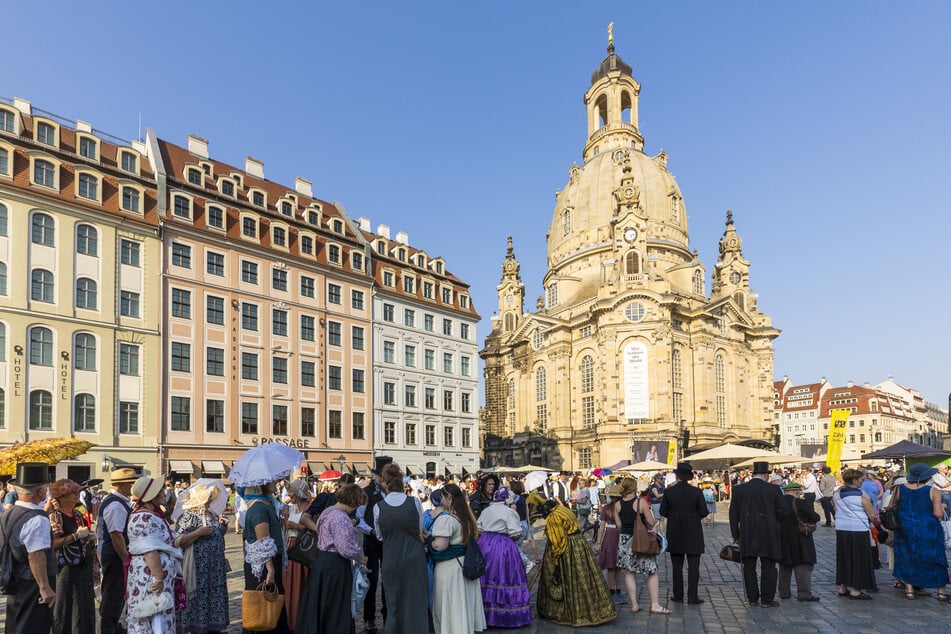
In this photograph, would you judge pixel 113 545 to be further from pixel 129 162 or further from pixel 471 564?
pixel 129 162

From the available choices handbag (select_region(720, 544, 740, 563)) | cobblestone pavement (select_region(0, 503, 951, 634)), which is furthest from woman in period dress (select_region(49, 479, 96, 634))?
handbag (select_region(720, 544, 740, 563))

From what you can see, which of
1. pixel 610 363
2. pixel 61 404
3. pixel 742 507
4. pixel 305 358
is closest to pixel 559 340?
pixel 610 363

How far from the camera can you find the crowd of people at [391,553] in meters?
6.91

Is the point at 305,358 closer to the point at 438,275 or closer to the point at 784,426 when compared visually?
the point at 438,275

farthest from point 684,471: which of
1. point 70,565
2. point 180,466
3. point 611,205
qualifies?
point 611,205

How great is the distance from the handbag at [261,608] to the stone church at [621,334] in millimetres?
49266

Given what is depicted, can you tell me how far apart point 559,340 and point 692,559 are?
192ft

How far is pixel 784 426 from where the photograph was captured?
5162 inches

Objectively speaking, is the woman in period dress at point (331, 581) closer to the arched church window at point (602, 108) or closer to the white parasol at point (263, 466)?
the white parasol at point (263, 466)

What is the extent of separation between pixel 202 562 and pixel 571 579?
4.63m

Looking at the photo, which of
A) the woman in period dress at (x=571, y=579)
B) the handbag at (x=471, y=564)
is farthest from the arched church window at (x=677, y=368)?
the handbag at (x=471, y=564)

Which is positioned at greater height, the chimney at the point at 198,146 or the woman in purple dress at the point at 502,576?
the chimney at the point at 198,146

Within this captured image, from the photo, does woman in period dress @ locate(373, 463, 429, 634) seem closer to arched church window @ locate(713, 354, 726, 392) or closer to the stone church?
the stone church

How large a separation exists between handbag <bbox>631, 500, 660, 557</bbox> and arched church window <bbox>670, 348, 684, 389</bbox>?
53856 millimetres
